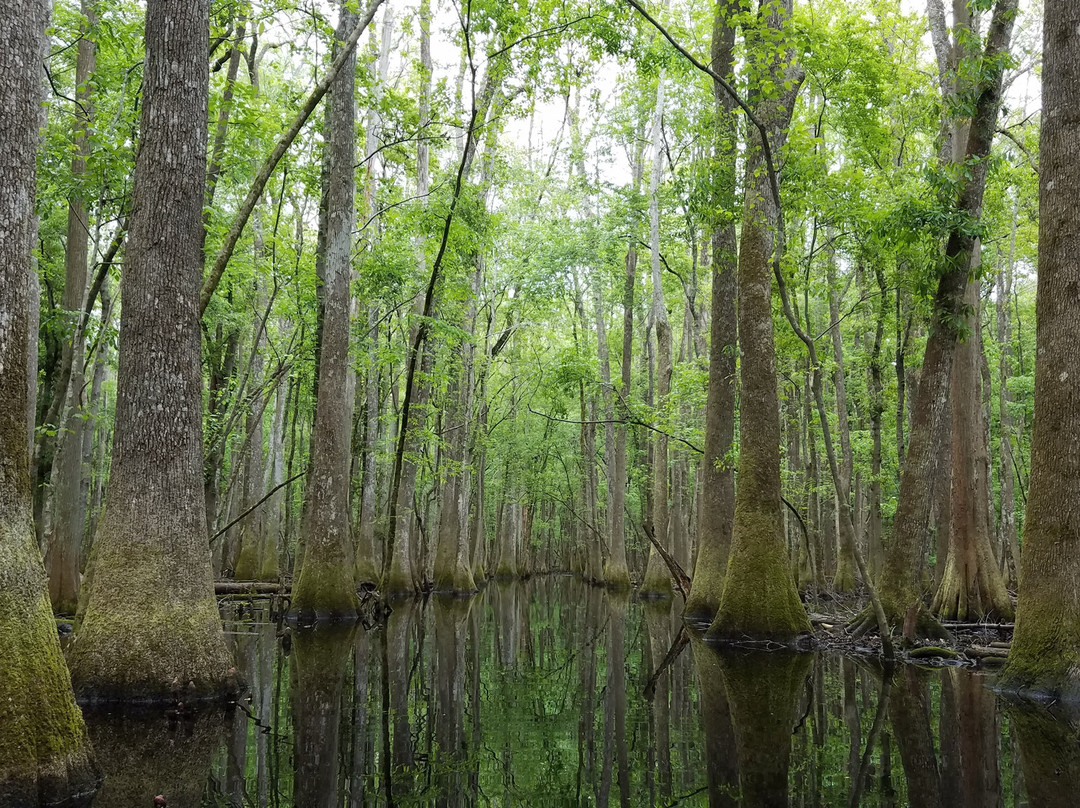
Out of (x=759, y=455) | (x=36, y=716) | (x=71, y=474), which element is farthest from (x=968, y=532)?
(x=71, y=474)

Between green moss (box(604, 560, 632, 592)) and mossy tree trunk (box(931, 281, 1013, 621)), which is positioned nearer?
mossy tree trunk (box(931, 281, 1013, 621))

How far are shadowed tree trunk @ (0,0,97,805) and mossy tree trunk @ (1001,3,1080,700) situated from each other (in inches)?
281

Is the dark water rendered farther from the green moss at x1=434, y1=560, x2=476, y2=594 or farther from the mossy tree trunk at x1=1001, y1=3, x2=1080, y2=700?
the green moss at x1=434, y1=560, x2=476, y2=594

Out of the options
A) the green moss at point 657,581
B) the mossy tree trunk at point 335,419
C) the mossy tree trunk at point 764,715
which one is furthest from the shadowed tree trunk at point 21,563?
the green moss at point 657,581

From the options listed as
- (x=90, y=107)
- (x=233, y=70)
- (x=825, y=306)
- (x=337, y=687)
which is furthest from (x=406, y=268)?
(x=825, y=306)

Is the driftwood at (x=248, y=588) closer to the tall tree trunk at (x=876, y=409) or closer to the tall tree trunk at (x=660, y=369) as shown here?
the tall tree trunk at (x=660, y=369)

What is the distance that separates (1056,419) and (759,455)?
4150mm

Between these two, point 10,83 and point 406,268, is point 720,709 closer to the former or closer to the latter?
point 10,83

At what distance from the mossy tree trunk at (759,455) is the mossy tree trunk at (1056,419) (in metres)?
2.98

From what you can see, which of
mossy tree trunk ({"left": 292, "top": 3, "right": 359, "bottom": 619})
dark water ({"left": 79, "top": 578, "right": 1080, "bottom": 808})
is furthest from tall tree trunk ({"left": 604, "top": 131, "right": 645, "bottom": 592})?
dark water ({"left": 79, "top": 578, "right": 1080, "bottom": 808})

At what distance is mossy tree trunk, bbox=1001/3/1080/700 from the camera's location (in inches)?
249

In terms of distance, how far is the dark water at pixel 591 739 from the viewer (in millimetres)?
3887

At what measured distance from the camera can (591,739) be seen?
17.4 ft

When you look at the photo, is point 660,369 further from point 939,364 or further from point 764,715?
point 764,715
